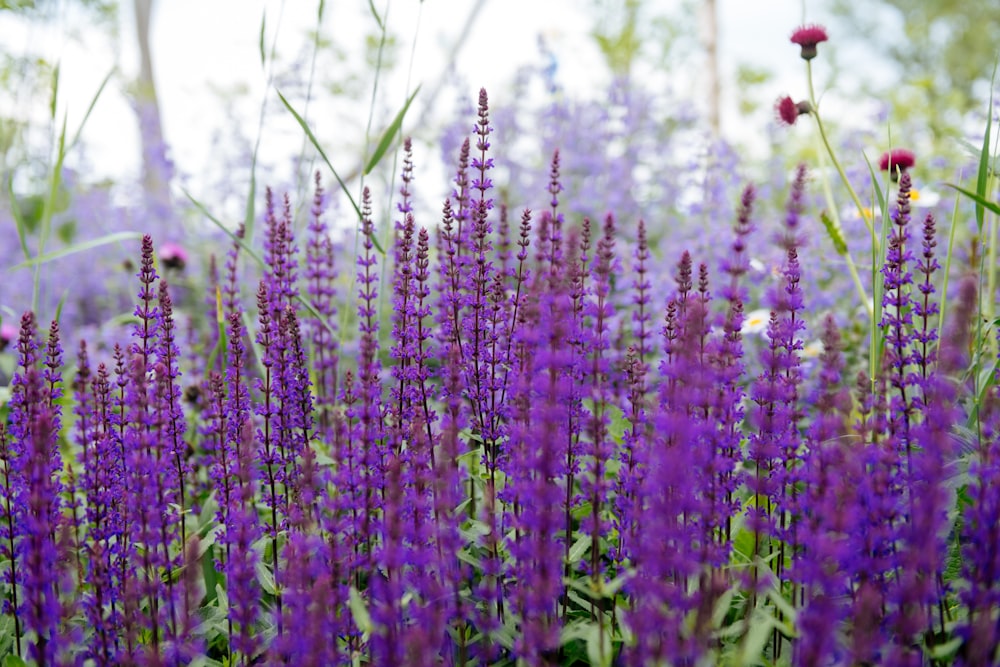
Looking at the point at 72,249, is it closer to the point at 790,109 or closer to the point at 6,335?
the point at 790,109

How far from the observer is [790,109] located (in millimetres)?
3986

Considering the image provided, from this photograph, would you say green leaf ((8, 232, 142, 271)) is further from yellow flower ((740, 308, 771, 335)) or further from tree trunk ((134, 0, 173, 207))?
tree trunk ((134, 0, 173, 207))

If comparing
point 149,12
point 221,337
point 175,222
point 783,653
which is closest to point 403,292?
point 221,337

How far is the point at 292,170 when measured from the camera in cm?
776

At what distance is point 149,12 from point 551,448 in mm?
18056

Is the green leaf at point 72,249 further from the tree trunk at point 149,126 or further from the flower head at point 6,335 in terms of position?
the tree trunk at point 149,126

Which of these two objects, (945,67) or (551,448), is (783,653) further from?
(945,67)

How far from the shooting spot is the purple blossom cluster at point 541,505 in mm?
2004

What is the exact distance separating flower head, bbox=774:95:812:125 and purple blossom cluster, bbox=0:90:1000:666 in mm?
1245

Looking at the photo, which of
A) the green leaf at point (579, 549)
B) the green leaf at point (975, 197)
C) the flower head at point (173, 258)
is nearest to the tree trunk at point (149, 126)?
the flower head at point (173, 258)

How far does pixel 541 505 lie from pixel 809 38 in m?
2.79

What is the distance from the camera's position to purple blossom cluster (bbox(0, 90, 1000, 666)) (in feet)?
6.57

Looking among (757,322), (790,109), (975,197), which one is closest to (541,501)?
(975,197)

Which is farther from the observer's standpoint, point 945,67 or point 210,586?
point 945,67
